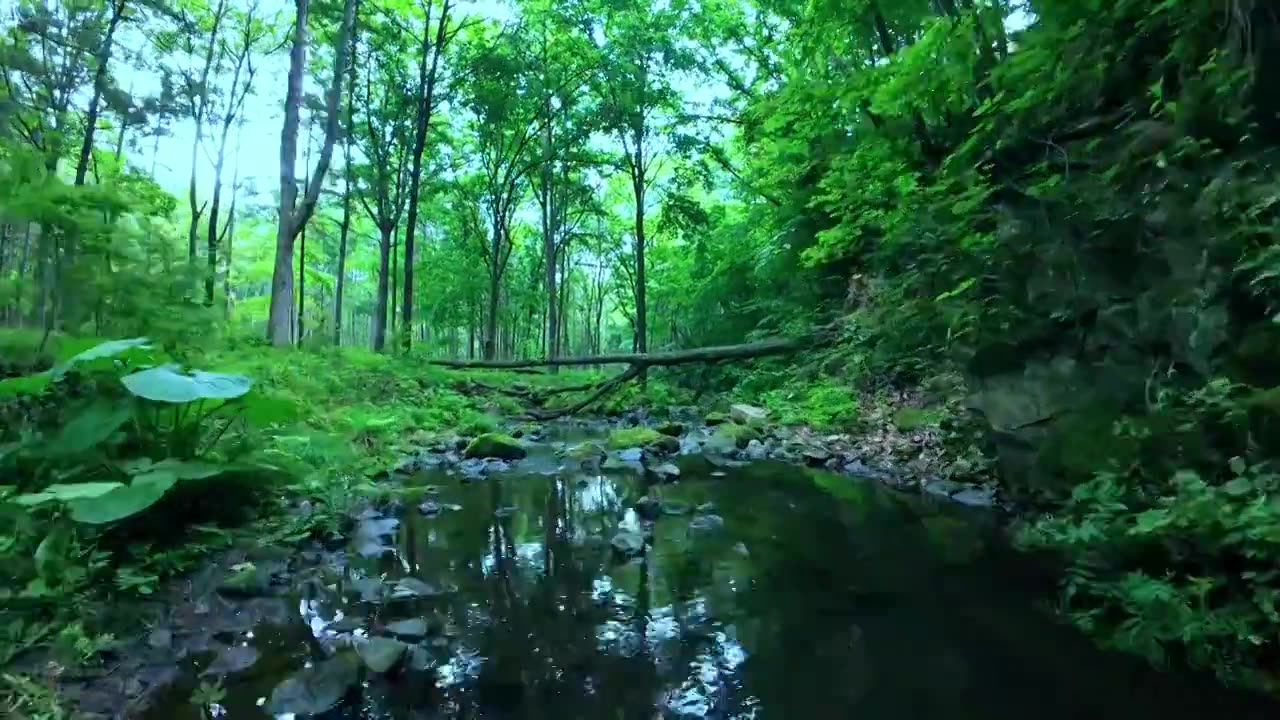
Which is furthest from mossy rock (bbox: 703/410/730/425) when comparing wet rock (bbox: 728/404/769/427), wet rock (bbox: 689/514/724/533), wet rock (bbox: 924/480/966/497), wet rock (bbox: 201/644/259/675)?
wet rock (bbox: 201/644/259/675)

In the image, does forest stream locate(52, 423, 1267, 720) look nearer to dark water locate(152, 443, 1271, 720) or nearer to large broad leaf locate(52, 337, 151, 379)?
dark water locate(152, 443, 1271, 720)

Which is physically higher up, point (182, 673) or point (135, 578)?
point (135, 578)

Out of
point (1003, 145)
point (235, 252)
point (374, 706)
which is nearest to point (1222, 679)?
point (374, 706)

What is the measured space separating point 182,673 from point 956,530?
563cm

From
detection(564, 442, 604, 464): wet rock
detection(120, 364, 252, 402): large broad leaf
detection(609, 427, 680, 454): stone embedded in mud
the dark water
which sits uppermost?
detection(120, 364, 252, 402): large broad leaf

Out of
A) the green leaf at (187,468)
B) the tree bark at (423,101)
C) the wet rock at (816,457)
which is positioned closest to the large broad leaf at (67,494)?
the green leaf at (187,468)

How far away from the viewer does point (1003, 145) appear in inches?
233

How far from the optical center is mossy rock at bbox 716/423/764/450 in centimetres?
1130

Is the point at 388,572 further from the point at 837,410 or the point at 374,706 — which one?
the point at 837,410

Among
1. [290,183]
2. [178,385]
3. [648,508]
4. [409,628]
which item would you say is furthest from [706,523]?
[290,183]

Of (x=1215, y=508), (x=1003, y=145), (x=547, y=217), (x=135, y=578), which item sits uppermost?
(x=547, y=217)

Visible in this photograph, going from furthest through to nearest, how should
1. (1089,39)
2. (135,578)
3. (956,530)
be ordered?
(956,530) < (1089,39) < (135,578)

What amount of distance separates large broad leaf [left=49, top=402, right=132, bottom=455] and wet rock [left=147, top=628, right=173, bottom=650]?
→ 108cm

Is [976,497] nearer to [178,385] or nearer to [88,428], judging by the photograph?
[178,385]
